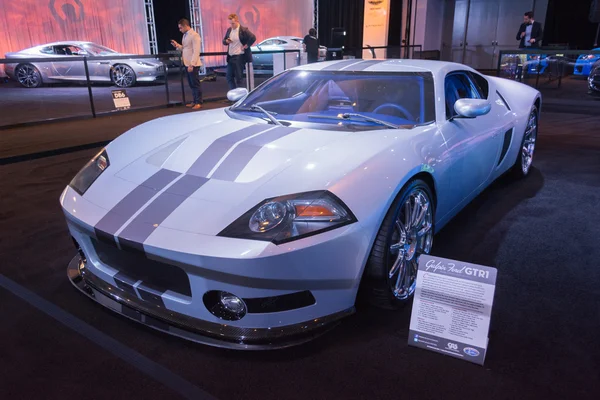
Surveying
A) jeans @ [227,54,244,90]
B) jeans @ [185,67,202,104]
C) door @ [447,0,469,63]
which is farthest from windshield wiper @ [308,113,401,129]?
door @ [447,0,469,63]

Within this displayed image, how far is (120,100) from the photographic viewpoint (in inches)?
327

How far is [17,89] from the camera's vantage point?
8477mm

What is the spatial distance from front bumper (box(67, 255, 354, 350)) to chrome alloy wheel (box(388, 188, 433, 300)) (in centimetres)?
36

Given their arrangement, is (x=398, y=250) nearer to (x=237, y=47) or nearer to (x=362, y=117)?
(x=362, y=117)

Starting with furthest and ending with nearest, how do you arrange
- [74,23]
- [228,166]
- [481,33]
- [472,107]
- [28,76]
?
[481,33], [74,23], [28,76], [472,107], [228,166]

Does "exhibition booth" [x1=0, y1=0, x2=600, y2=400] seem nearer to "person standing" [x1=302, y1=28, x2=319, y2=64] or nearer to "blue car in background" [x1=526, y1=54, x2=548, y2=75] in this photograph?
"blue car in background" [x1=526, y1=54, x2=548, y2=75]

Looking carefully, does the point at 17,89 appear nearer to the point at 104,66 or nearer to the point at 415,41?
the point at 104,66

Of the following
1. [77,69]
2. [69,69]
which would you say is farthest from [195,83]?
[69,69]

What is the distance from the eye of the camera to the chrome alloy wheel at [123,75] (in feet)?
32.3

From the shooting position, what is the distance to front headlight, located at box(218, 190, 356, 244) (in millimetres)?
1642

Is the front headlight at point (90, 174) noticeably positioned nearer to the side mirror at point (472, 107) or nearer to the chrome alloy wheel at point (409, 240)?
the chrome alloy wheel at point (409, 240)

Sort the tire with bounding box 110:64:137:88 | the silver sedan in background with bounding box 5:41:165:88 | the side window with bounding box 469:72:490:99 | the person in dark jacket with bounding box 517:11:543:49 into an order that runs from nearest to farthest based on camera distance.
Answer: the side window with bounding box 469:72:490:99 → the silver sedan in background with bounding box 5:41:165:88 → the tire with bounding box 110:64:137:88 → the person in dark jacket with bounding box 517:11:543:49

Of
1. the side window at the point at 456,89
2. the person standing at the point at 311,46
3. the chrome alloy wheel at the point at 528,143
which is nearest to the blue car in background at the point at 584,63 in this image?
the person standing at the point at 311,46

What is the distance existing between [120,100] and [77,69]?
3.13ft
